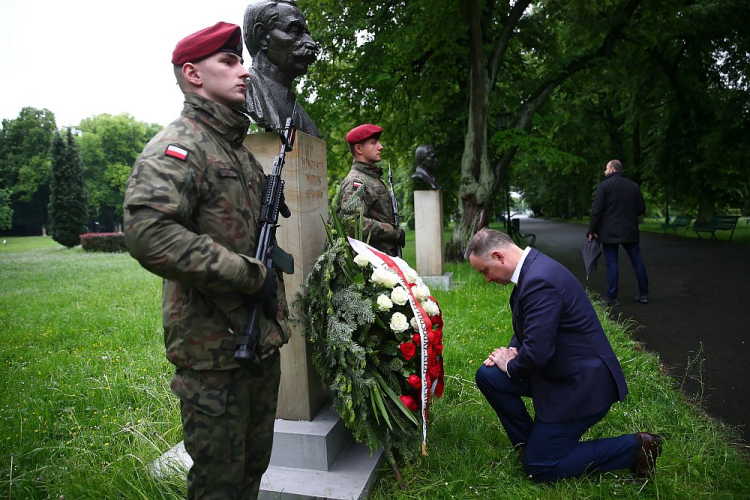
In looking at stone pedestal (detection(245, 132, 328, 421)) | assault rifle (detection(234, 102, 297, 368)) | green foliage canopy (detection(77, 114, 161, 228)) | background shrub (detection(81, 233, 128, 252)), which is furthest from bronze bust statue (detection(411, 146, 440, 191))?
green foliage canopy (detection(77, 114, 161, 228))

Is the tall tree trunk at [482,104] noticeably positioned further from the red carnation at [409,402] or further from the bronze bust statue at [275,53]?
the red carnation at [409,402]

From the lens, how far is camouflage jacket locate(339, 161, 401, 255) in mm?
4293

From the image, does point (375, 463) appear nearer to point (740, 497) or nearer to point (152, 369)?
point (740, 497)

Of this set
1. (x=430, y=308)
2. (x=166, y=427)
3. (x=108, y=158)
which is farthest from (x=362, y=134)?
(x=108, y=158)

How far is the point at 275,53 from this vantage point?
3281 mm

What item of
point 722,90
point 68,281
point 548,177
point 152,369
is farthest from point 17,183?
point 722,90

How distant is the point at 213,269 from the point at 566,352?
206cm

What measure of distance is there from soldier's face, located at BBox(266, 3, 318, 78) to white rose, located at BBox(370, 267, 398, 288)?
4.90 ft

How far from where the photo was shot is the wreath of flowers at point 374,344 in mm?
2836

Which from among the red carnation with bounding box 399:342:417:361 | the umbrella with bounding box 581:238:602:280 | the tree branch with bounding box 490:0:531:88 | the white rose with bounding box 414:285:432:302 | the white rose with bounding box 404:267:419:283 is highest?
the tree branch with bounding box 490:0:531:88

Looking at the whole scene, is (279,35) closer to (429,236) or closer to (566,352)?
(566,352)

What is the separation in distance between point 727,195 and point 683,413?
1864 centimetres

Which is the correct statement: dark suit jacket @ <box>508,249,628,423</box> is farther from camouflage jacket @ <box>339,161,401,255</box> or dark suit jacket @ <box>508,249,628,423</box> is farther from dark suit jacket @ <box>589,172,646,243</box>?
dark suit jacket @ <box>589,172,646,243</box>

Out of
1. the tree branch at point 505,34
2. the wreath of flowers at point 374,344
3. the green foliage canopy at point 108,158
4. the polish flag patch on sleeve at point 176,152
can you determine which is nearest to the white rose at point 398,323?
the wreath of flowers at point 374,344
